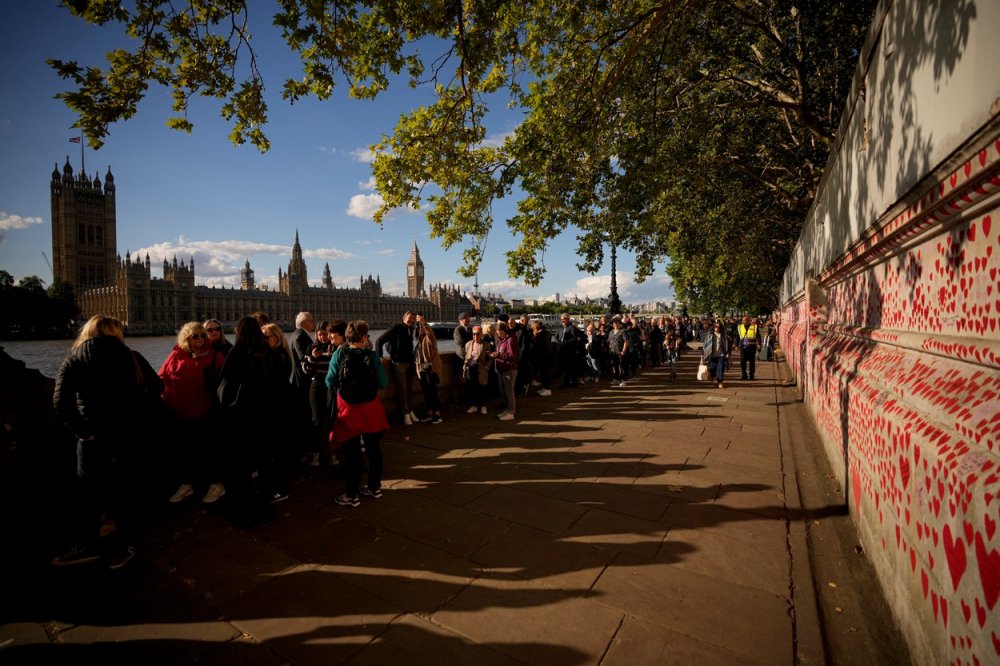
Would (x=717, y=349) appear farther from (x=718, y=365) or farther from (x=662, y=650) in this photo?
(x=662, y=650)

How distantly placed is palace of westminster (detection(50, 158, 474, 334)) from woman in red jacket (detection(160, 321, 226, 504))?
327ft

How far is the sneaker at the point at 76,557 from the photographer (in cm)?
331

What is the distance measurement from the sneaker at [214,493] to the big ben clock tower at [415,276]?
14576 centimetres

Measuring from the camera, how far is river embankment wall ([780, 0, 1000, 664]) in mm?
1773

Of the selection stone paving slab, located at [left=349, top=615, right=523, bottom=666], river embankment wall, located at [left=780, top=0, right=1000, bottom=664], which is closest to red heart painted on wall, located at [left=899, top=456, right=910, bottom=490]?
river embankment wall, located at [left=780, top=0, right=1000, bottom=664]

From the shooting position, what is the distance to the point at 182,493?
461 cm

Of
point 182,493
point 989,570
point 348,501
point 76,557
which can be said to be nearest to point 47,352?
point 182,493

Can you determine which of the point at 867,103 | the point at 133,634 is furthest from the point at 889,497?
the point at 133,634

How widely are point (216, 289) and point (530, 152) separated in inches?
5101

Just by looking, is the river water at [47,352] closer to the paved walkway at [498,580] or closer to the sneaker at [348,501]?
the sneaker at [348,501]

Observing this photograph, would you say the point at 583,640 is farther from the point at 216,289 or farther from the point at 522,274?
the point at 216,289

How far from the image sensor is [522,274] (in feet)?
21.9

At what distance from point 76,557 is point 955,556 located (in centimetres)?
522

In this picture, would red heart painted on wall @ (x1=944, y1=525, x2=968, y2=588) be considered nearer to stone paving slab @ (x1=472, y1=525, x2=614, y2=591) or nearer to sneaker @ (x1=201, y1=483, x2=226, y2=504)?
stone paving slab @ (x1=472, y1=525, x2=614, y2=591)
